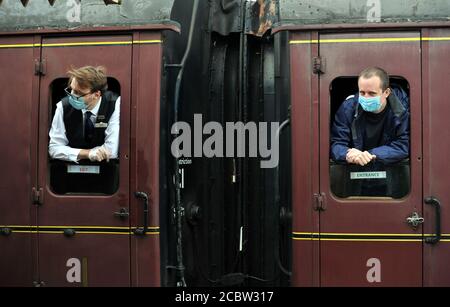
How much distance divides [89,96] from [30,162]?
0.62m

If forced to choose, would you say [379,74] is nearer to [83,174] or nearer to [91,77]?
[91,77]

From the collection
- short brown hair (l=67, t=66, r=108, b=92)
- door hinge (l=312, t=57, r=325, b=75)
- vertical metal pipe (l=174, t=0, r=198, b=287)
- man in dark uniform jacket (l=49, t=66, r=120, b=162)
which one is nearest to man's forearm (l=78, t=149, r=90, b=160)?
man in dark uniform jacket (l=49, t=66, r=120, b=162)

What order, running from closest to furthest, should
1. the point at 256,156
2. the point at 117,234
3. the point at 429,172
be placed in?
1. the point at 429,172
2. the point at 117,234
3. the point at 256,156

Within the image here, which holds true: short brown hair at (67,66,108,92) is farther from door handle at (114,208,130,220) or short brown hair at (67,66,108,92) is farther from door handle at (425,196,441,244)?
door handle at (425,196,441,244)

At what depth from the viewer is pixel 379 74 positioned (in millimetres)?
3922

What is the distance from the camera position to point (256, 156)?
489cm

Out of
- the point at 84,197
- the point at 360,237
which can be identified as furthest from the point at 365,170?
the point at 84,197

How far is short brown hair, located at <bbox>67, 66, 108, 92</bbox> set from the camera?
414 centimetres

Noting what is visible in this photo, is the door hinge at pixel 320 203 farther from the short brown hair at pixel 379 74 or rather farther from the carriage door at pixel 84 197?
the carriage door at pixel 84 197

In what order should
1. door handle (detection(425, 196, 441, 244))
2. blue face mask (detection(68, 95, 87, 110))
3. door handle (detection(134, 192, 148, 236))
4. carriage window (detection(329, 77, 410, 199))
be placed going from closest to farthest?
door handle (detection(425, 196, 441, 244))
carriage window (detection(329, 77, 410, 199))
door handle (detection(134, 192, 148, 236))
blue face mask (detection(68, 95, 87, 110))

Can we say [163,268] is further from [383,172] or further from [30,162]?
[383,172]

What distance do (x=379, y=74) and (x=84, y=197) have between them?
211 cm

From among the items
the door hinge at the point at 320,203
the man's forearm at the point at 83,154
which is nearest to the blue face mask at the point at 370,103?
the door hinge at the point at 320,203

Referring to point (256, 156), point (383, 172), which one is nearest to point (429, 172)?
point (383, 172)
